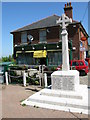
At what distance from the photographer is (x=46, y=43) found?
19.6 metres

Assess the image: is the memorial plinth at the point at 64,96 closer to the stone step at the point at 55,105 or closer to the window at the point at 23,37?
the stone step at the point at 55,105

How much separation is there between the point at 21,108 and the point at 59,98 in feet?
5.12

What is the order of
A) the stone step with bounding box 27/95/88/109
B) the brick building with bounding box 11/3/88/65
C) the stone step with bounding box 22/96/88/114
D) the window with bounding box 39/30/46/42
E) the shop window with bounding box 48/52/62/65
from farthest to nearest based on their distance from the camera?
1. the window with bounding box 39/30/46/42
2. the shop window with bounding box 48/52/62/65
3. the brick building with bounding box 11/3/88/65
4. the stone step with bounding box 27/95/88/109
5. the stone step with bounding box 22/96/88/114

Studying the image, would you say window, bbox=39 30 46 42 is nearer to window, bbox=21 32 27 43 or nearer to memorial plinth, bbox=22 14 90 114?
window, bbox=21 32 27 43

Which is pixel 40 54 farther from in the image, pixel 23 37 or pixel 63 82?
pixel 63 82

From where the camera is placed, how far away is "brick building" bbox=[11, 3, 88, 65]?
18.1 metres

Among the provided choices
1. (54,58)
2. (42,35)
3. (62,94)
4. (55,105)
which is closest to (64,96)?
(62,94)

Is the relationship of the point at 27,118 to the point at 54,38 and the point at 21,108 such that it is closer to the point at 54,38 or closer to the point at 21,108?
A: the point at 21,108

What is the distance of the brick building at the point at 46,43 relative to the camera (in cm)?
1809

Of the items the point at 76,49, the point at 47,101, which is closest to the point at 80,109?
the point at 47,101

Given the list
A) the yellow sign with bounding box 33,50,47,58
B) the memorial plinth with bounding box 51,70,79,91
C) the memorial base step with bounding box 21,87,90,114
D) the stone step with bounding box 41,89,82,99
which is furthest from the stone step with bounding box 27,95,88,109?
the yellow sign with bounding box 33,50,47,58

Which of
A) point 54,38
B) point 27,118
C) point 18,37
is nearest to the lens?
point 27,118

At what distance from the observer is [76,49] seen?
18.0 m

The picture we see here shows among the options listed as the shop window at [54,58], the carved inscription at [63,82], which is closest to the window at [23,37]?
the shop window at [54,58]
